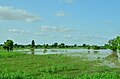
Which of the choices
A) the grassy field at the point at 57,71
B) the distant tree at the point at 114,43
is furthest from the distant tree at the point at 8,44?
the grassy field at the point at 57,71

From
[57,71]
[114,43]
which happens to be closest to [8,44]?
[114,43]

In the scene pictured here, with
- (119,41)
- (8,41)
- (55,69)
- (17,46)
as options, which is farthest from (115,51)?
(17,46)

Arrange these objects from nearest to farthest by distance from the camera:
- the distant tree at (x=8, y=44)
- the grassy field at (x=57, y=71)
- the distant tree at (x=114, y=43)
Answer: the grassy field at (x=57, y=71) → the distant tree at (x=114, y=43) → the distant tree at (x=8, y=44)

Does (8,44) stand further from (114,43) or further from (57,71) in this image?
(57,71)

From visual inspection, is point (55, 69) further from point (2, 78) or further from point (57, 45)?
point (57, 45)

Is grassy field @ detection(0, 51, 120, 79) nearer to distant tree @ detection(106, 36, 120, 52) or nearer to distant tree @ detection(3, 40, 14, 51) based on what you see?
distant tree @ detection(106, 36, 120, 52)

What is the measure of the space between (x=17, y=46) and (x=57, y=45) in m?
19.8

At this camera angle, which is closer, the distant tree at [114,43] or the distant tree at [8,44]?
the distant tree at [114,43]

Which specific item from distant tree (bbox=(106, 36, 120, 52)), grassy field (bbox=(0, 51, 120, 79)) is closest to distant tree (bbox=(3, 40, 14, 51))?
distant tree (bbox=(106, 36, 120, 52))

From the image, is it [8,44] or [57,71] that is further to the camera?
[8,44]

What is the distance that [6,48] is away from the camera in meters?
70.6

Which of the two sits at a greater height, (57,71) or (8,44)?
(8,44)

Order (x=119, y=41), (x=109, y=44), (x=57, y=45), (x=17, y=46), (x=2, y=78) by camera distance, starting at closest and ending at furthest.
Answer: (x=2, y=78)
(x=119, y=41)
(x=109, y=44)
(x=17, y=46)
(x=57, y=45)

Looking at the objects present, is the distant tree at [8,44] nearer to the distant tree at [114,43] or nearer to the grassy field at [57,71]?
the distant tree at [114,43]
